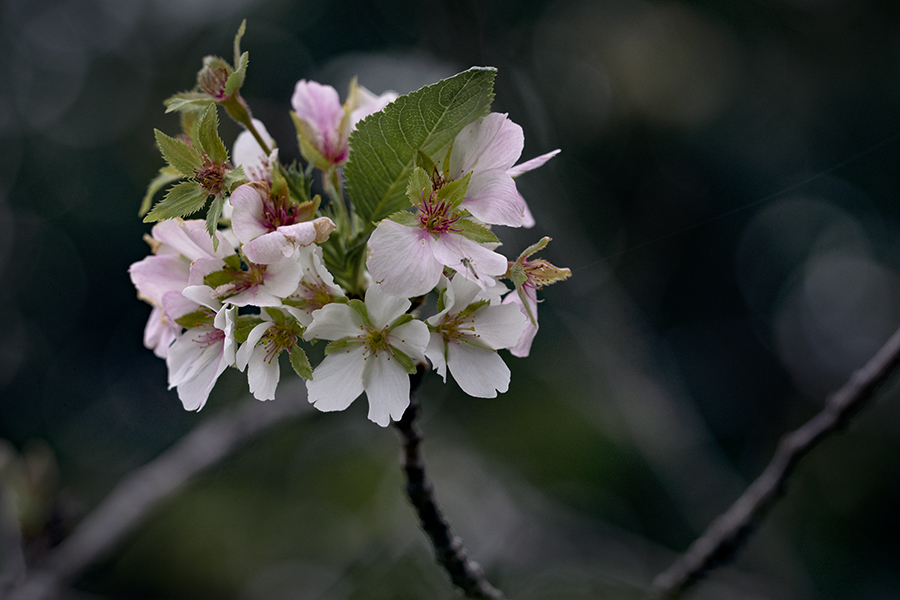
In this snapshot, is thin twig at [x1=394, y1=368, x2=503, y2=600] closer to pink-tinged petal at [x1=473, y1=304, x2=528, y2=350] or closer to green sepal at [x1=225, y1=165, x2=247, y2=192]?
pink-tinged petal at [x1=473, y1=304, x2=528, y2=350]

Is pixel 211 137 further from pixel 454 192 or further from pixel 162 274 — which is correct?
pixel 454 192

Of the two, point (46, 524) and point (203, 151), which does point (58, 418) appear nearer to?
point (46, 524)

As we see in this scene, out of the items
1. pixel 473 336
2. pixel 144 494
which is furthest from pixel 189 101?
pixel 144 494

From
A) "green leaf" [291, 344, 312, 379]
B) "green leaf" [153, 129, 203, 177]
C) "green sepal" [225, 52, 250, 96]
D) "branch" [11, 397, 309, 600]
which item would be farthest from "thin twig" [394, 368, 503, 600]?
"branch" [11, 397, 309, 600]

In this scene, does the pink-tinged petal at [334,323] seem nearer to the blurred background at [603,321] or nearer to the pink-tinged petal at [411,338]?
the pink-tinged petal at [411,338]

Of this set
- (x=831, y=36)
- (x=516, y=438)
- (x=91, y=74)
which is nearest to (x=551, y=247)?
(x=516, y=438)

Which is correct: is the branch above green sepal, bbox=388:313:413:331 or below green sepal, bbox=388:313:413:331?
below
